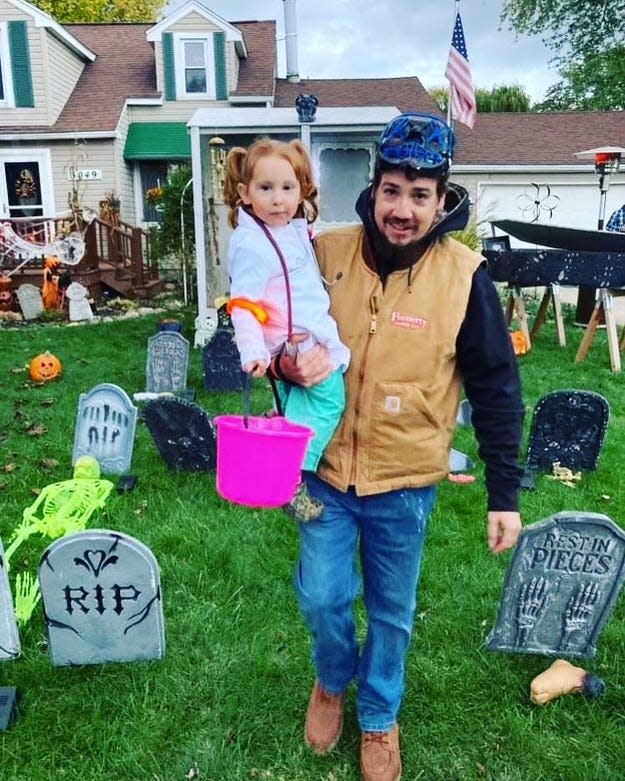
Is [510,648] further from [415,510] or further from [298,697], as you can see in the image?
[415,510]

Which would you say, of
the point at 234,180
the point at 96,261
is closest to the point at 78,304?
the point at 96,261

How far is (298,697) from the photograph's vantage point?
2.76 meters

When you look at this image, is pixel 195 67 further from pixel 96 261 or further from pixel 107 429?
pixel 107 429

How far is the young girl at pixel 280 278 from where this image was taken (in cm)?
196

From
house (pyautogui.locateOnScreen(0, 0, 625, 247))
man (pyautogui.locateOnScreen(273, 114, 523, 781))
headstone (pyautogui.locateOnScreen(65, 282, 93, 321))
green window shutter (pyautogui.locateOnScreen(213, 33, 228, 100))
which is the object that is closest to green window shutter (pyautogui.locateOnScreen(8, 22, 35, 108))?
house (pyautogui.locateOnScreen(0, 0, 625, 247))

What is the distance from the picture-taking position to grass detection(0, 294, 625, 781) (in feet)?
8.08

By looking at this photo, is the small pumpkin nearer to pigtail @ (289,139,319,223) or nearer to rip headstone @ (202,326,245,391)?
rip headstone @ (202,326,245,391)

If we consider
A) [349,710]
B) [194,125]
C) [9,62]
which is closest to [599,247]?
[194,125]

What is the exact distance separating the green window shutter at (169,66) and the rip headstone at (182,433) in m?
14.7

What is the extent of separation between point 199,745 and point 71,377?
5710 millimetres

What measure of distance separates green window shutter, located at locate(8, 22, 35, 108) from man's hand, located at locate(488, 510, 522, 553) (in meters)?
17.3

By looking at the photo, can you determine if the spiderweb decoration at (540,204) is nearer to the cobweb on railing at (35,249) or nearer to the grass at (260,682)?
the cobweb on railing at (35,249)

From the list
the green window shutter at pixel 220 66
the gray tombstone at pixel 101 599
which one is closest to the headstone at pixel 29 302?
the green window shutter at pixel 220 66

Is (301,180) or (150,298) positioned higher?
(301,180)
